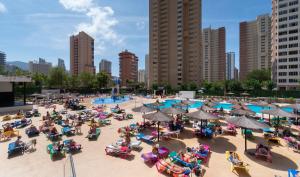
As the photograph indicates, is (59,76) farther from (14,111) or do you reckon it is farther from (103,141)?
(103,141)

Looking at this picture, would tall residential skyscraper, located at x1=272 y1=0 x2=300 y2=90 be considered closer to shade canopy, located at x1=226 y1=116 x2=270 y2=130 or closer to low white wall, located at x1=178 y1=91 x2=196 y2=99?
low white wall, located at x1=178 y1=91 x2=196 y2=99

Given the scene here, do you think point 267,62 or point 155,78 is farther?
point 267,62

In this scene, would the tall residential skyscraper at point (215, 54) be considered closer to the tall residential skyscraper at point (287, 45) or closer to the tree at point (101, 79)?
the tall residential skyscraper at point (287, 45)

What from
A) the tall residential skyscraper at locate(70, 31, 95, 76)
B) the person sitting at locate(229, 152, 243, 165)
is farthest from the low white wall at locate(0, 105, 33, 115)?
the tall residential skyscraper at locate(70, 31, 95, 76)

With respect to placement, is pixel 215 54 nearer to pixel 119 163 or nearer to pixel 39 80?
pixel 39 80

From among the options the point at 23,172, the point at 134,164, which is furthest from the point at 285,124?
the point at 23,172

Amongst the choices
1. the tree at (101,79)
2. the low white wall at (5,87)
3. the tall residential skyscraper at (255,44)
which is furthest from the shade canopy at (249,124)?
the tall residential skyscraper at (255,44)

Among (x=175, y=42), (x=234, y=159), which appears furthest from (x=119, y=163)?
(x=175, y=42)

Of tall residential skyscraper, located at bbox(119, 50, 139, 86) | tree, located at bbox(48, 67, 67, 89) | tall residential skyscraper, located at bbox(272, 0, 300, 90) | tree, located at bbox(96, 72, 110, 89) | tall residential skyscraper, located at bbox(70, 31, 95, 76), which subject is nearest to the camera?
Result: tree, located at bbox(48, 67, 67, 89)
